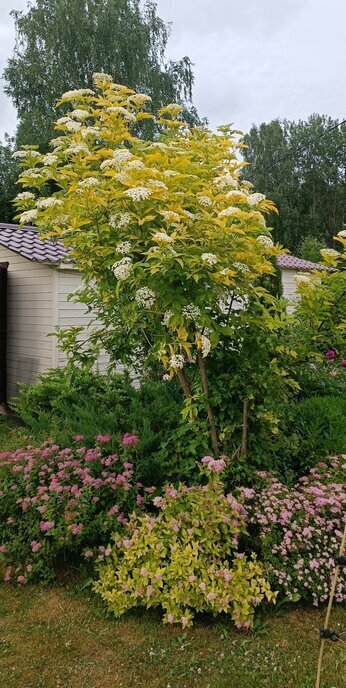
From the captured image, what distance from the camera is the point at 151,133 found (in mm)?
16891

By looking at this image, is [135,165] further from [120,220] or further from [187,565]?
[187,565]

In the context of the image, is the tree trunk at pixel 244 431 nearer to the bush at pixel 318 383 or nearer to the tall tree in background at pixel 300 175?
the bush at pixel 318 383

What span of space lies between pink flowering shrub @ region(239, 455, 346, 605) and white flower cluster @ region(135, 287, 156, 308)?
1182mm

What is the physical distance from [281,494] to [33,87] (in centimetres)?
1737

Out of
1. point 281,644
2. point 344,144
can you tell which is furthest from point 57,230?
point 344,144

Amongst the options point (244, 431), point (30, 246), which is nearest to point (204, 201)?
Result: point (244, 431)

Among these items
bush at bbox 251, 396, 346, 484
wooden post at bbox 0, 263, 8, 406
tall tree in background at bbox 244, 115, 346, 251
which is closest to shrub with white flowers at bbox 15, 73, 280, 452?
bush at bbox 251, 396, 346, 484

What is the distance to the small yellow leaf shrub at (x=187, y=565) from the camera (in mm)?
2426

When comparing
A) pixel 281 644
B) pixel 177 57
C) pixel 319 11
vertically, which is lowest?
pixel 281 644

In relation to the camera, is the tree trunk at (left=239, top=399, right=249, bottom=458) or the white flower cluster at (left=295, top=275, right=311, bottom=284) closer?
the white flower cluster at (left=295, top=275, right=311, bottom=284)

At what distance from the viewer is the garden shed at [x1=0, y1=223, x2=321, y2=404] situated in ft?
21.7

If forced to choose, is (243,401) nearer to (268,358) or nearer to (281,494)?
(268,358)

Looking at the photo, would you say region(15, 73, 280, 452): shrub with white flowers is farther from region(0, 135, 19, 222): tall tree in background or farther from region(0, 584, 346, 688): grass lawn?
region(0, 135, 19, 222): tall tree in background

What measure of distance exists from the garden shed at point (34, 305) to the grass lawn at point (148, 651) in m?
4.27
